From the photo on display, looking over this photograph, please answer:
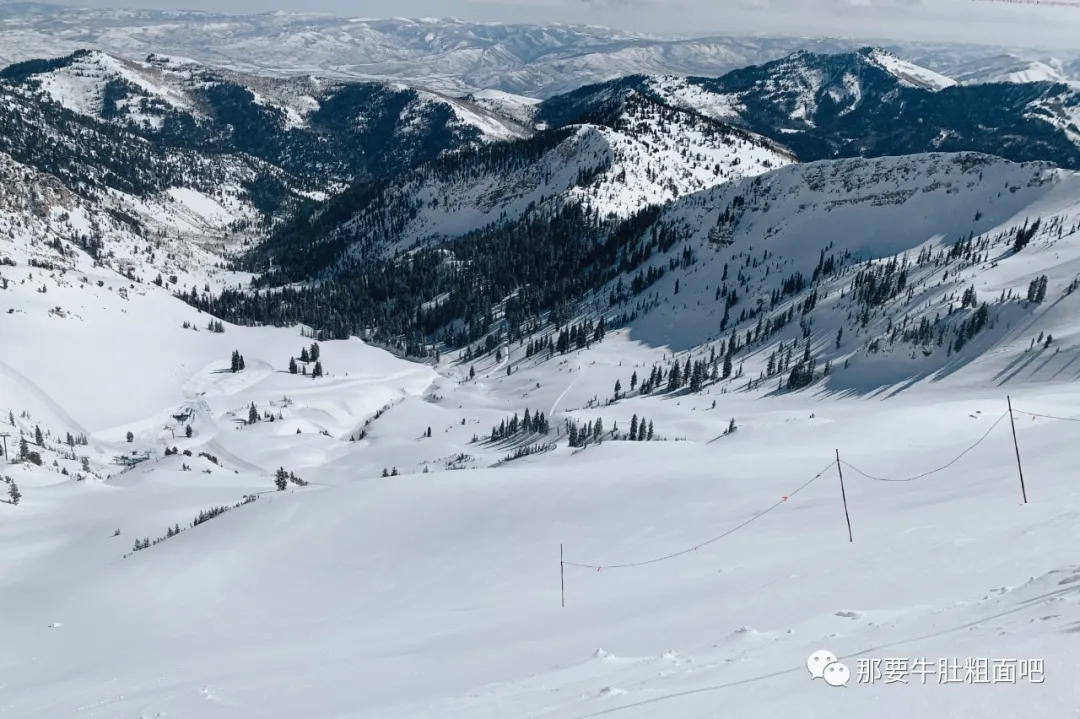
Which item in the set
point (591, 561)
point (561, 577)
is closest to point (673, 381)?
point (591, 561)

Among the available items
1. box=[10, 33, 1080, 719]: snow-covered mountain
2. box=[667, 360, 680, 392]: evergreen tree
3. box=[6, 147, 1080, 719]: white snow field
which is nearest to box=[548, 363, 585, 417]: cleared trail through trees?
box=[10, 33, 1080, 719]: snow-covered mountain

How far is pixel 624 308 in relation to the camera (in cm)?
18962

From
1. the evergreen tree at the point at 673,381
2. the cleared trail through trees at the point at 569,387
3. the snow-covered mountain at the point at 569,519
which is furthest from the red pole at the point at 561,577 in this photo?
the evergreen tree at the point at 673,381

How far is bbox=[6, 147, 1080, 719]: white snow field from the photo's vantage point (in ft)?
59.9

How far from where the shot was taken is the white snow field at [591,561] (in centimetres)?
1827

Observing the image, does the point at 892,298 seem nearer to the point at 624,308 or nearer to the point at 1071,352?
the point at 1071,352

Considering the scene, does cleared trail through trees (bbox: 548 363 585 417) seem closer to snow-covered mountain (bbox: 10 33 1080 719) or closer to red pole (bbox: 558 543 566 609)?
snow-covered mountain (bbox: 10 33 1080 719)

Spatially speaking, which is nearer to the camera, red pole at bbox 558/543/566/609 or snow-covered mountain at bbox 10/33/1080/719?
snow-covered mountain at bbox 10/33/1080/719

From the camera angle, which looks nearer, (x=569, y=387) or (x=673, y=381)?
(x=673, y=381)

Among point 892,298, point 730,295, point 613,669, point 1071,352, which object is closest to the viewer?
point 613,669

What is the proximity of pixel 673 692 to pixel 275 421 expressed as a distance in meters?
120

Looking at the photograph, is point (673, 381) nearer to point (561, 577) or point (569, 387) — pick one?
point (569, 387)

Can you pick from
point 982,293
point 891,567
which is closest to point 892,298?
point 982,293

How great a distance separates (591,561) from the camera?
3881cm
